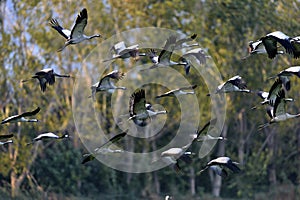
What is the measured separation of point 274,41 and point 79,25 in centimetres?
318

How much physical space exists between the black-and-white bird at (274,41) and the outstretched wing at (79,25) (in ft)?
9.39

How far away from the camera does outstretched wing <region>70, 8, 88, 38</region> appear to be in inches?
446

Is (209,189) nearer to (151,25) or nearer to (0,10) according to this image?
(151,25)

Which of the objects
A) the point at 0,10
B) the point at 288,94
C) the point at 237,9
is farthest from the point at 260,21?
the point at 0,10

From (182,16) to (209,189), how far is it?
7.41m

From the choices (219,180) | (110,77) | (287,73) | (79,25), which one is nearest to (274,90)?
(287,73)

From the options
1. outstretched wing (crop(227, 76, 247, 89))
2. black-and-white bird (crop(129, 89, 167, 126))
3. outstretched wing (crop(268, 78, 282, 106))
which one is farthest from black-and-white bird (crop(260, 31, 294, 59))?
black-and-white bird (crop(129, 89, 167, 126))

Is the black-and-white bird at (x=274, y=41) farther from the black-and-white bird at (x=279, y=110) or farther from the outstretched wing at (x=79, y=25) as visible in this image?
the outstretched wing at (x=79, y=25)

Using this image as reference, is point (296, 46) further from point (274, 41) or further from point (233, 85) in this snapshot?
point (233, 85)

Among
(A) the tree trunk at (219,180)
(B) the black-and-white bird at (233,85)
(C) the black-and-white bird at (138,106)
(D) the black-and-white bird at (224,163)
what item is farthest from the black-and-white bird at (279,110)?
(A) the tree trunk at (219,180)

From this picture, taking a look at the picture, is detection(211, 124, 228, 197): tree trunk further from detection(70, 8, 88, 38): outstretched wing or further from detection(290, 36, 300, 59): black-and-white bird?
detection(290, 36, 300, 59): black-and-white bird

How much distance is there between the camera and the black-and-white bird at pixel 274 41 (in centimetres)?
1042

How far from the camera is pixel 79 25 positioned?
11.6 metres

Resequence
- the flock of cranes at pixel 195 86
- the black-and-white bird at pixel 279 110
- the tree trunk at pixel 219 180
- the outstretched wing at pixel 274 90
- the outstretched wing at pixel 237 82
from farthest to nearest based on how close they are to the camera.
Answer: the tree trunk at pixel 219 180
the outstretched wing at pixel 237 82
the black-and-white bird at pixel 279 110
the outstretched wing at pixel 274 90
the flock of cranes at pixel 195 86
